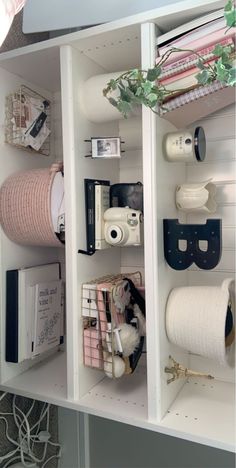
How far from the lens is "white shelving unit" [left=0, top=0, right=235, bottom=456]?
0.98 metres

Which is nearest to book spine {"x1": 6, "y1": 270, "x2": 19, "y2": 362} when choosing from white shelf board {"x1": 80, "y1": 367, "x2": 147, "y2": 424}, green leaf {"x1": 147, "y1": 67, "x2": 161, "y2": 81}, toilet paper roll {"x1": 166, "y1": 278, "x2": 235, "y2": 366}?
white shelf board {"x1": 80, "y1": 367, "x2": 147, "y2": 424}

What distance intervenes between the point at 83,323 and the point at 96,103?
0.67 m

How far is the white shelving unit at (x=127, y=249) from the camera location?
98cm

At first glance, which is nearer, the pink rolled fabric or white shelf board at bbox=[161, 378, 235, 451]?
the pink rolled fabric

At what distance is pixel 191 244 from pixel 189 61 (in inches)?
18.7

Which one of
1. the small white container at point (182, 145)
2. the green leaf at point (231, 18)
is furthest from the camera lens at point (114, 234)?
the green leaf at point (231, 18)

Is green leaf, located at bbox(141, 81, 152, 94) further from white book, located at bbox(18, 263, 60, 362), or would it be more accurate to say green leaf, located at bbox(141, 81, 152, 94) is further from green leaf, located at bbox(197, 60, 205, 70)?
white book, located at bbox(18, 263, 60, 362)

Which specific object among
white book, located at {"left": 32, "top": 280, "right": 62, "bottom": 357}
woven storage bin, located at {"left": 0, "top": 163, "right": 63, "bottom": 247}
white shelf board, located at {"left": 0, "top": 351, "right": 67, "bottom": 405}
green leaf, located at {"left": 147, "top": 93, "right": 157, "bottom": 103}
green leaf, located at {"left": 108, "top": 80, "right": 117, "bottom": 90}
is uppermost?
green leaf, located at {"left": 108, "top": 80, "right": 117, "bottom": 90}

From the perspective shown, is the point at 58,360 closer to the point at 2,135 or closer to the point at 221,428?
the point at 221,428

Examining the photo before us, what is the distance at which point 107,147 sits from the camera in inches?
43.1

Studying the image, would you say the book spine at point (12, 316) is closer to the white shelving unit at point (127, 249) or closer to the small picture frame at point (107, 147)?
the white shelving unit at point (127, 249)

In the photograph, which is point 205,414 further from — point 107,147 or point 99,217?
point 107,147

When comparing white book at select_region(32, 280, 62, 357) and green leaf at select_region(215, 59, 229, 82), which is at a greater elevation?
green leaf at select_region(215, 59, 229, 82)

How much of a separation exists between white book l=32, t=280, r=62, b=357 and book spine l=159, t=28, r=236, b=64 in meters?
0.83
